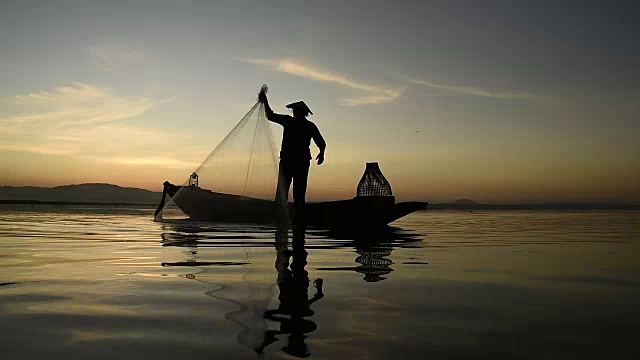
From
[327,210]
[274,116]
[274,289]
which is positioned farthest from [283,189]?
[274,289]

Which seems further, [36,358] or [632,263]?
[632,263]

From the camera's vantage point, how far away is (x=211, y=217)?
936 inches

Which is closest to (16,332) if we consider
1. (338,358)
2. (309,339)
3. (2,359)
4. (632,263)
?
A: (2,359)

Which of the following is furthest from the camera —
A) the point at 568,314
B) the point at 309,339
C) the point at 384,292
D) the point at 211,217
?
the point at 211,217

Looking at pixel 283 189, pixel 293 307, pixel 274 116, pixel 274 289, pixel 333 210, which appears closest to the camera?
pixel 293 307

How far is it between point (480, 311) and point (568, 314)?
73cm

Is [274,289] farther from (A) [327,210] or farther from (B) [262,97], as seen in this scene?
(A) [327,210]

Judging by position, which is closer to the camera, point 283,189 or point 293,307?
point 293,307

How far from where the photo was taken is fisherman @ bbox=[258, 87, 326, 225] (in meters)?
14.5

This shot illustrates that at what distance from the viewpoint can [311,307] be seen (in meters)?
4.79

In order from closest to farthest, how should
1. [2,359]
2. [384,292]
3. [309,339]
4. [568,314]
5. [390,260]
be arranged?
[2,359] → [309,339] → [568,314] → [384,292] → [390,260]

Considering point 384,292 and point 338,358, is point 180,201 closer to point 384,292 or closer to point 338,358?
point 384,292

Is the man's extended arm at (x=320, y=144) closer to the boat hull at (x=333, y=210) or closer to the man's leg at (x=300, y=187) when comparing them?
the man's leg at (x=300, y=187)

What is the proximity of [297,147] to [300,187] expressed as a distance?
3.54 feet
